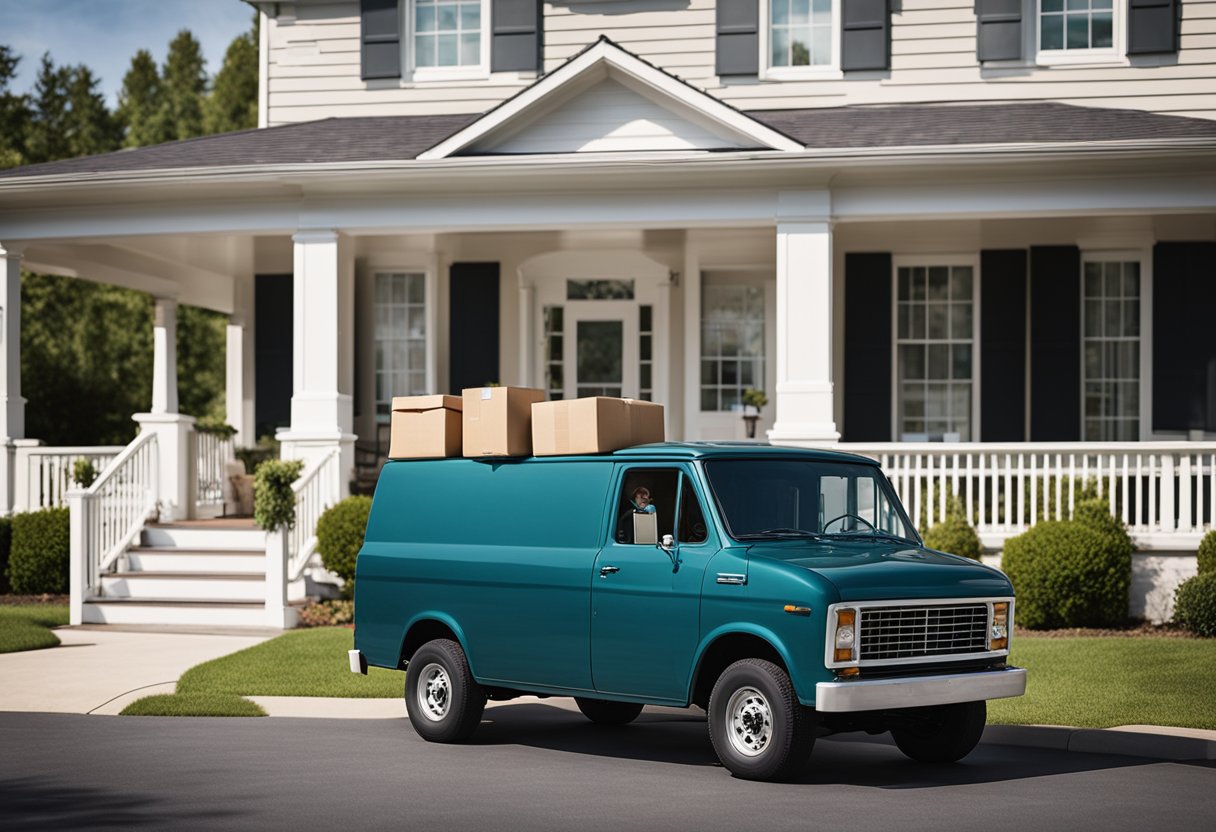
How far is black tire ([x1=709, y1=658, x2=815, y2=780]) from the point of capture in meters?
8.07

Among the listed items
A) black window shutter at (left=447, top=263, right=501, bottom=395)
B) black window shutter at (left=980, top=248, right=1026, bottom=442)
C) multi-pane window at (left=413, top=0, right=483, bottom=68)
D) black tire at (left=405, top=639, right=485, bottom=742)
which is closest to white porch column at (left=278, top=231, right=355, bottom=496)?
black window shutter at (left=447, top=263, right=501, bottom=395)

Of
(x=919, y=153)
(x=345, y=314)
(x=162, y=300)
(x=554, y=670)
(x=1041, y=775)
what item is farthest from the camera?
(x=162, y=300)

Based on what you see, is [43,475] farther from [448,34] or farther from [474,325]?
[448,34]

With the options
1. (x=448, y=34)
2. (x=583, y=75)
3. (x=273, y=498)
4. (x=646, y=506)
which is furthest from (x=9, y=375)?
(x=646, y=506)

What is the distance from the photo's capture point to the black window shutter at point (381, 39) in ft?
70.0

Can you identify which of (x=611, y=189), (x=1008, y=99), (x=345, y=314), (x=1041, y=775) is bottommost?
(x=1041, y=775)

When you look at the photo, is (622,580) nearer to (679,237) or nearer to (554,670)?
(554,670)

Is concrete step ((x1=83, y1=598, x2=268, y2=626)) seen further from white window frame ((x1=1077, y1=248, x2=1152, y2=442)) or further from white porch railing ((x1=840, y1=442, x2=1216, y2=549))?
white window frame ((x1=1077, y1=248, x2=1152, y2=442))

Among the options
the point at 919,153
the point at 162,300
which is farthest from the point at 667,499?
the point at 162,300

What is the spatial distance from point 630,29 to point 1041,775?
14591 millimetres

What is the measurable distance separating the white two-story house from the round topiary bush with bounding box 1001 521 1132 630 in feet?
2.08

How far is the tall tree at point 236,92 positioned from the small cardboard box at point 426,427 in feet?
136

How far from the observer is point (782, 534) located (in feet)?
29.4

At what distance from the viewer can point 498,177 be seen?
17344 millimetres
